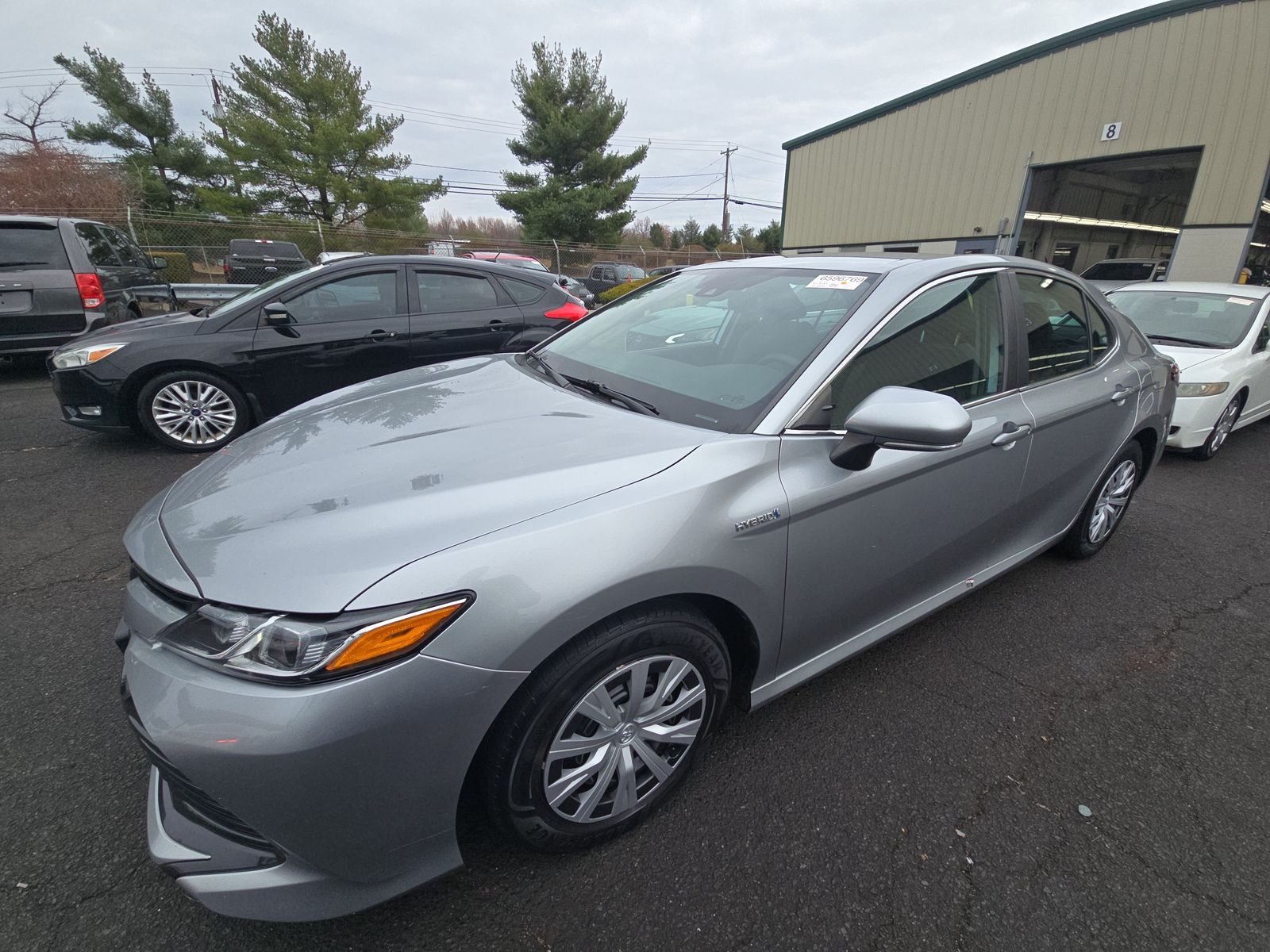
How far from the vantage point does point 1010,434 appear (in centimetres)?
224

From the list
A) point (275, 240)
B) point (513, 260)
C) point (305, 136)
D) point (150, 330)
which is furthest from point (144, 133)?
point (150, 330)

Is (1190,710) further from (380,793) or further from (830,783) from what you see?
(380,793)

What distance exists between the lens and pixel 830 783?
1850 mm

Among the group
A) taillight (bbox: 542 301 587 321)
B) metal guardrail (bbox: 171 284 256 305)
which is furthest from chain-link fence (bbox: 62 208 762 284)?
taillight (bbox: 542 301 587 321)

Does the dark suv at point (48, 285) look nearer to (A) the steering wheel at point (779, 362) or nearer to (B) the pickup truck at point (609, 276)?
(A) the steering wheel at point (779, 362)

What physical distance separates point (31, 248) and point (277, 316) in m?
3.69

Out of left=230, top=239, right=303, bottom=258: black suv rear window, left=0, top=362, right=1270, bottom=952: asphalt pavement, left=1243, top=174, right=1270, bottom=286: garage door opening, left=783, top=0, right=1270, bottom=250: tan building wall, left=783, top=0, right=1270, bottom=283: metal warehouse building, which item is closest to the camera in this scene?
left=0, top=362, right=1270, bottom=952: asphalt pavement

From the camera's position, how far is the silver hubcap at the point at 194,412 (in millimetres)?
4363

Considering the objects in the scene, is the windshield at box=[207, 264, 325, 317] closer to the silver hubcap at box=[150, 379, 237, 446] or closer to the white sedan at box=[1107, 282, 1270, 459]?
the silver hubcap at box=[150, 379, 237, 446]

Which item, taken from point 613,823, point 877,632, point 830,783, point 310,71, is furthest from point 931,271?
point 310,71

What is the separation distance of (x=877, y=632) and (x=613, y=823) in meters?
1.10

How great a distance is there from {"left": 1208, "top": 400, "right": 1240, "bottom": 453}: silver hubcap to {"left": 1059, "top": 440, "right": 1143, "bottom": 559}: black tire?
8.05 ft

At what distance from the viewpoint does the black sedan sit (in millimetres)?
4211

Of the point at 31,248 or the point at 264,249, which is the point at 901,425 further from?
the point at 264,249
